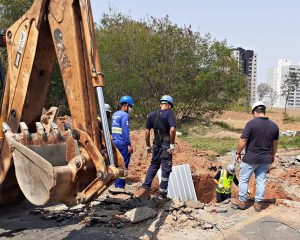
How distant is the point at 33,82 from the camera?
4891 millimetres

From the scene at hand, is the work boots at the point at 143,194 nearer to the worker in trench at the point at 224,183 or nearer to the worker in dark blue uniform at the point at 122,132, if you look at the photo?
the worker in dark blue uniform at the point at 122,132

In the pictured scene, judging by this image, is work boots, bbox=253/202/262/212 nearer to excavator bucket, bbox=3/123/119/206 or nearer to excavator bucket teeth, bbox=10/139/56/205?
excavator bucket, bbox=3/123/119/206

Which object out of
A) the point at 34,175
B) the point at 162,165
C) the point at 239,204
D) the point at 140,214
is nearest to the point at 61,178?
the point at 34,175

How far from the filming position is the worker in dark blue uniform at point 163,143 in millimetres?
6609

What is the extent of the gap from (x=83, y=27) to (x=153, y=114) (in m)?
3.09

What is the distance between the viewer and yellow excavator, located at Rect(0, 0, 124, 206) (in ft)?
12.3

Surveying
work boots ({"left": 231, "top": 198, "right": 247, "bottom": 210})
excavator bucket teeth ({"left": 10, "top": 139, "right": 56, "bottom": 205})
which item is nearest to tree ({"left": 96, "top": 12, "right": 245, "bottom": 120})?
work boots ({"left": 231, "top": 198, "right": 247, "bottom": 210})

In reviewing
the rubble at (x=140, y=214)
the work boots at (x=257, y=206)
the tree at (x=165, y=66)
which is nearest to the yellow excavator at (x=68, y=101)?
the rubble at (x=140, y=214)

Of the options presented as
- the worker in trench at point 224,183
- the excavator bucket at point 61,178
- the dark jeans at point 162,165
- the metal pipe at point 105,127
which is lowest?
the worker in trench at point 224,183

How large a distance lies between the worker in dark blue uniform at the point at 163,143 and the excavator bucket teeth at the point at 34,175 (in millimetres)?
2870

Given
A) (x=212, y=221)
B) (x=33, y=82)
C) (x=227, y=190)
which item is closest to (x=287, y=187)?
(x=227, y=190)

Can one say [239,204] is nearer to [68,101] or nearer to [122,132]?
[122,132]

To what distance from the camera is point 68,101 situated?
13.6ft

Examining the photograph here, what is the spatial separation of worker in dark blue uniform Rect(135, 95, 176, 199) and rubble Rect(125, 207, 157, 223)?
2.98 ft
